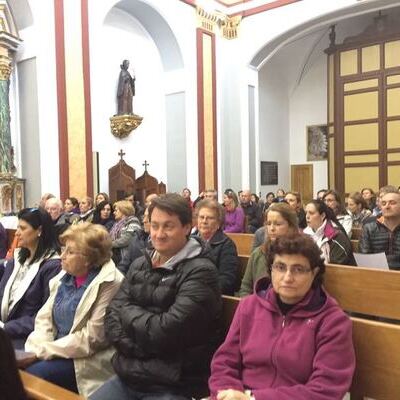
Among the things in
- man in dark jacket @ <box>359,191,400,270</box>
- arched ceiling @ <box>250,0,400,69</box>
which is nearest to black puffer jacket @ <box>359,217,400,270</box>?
man in dark jacket @ <box>359,191,400,270</box>

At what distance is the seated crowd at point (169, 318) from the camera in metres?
1.78

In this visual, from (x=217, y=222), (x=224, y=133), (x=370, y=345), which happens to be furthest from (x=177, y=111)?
(x=370, y=345)

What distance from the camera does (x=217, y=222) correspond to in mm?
3584

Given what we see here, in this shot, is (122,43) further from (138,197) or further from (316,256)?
(316,256)

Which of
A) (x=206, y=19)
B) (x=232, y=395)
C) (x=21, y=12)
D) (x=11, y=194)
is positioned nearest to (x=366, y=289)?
(x=232, y=395)

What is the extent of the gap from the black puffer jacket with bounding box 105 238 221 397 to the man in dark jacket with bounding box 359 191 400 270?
2.23 meters

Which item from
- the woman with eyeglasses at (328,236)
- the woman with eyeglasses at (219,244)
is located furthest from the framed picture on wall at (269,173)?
the woman with eyeglasses at (219,244)

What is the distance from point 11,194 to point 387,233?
6.42 m

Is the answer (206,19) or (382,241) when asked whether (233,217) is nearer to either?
(382,241)

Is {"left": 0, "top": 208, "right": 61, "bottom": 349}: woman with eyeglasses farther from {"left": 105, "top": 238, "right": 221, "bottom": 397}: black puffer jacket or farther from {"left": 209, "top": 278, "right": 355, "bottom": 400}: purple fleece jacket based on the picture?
{"left": 209, "top": 278, "right": 355, "bottom": 400}: purple fleece jacket

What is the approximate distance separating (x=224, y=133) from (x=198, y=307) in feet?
32.7

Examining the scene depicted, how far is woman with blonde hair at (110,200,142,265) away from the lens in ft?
14.7

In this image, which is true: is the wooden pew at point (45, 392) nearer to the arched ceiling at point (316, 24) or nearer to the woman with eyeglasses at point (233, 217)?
the woman with eyeglasses at point (233, 217)

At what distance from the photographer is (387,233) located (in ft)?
12.8
